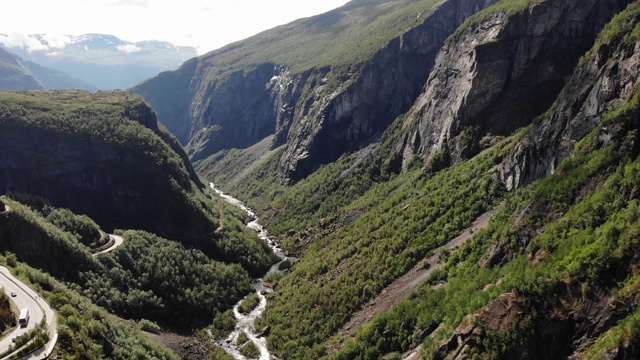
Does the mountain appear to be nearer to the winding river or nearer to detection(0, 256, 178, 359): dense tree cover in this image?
the winding river

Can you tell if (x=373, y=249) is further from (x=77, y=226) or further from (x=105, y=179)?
(x=105, y=179)

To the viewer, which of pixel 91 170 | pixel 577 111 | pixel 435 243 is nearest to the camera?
pixel 577 111

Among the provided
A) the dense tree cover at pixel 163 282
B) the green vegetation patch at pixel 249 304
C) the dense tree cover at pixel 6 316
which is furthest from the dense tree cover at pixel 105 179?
the dense tree cover at pixel 6 316

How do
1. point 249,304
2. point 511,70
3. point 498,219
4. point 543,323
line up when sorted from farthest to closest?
1. point 511,70
2. point 249,304
3. point 498,219
4. point 543,323

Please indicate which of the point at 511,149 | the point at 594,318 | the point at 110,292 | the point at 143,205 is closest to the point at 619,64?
the point at 511,149

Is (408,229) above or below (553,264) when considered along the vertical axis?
below

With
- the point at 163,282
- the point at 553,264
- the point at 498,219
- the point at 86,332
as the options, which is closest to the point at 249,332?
the point at 163,282

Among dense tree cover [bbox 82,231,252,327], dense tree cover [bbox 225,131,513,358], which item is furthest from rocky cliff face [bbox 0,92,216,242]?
dense tree cover [bbox 225,131,513,358]
